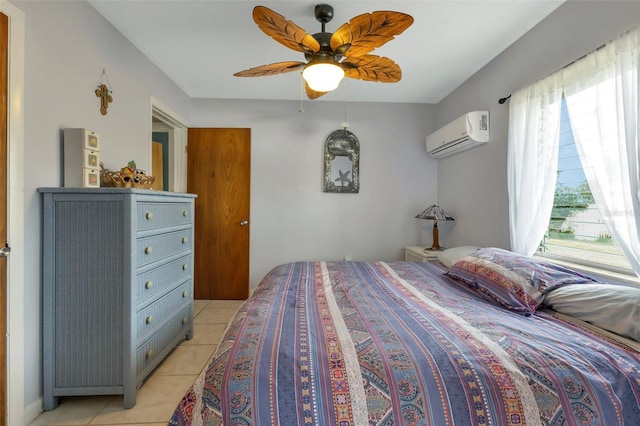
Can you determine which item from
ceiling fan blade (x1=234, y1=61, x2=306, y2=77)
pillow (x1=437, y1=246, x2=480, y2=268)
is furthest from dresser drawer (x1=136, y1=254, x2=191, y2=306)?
pillow (x1=437, y1=246, x2=480, y2=268)

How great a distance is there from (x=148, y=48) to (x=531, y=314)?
3.13 metres

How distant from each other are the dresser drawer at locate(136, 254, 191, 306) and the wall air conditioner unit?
8.38ft

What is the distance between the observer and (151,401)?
5.55 ft

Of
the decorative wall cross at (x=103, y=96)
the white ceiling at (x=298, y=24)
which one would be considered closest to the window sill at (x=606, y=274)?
the white ceiling at (x=298, y=24)

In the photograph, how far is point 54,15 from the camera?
164 cm

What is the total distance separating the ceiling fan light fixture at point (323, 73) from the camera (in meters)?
1.73

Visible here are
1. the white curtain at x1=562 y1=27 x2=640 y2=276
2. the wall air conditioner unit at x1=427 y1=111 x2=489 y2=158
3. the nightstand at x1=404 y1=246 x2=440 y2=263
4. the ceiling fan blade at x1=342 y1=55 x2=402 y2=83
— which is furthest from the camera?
the nightstand at x1=404 y1=246 x2=440 y2=263

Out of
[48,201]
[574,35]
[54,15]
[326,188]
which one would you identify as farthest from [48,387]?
[574,35]

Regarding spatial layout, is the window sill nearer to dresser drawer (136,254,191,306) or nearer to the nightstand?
the nightstand

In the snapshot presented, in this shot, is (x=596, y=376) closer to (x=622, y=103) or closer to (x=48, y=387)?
(x=622, y=103)

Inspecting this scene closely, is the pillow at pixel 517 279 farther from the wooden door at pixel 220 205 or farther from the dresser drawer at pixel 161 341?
the wooden door at pixel 220 205

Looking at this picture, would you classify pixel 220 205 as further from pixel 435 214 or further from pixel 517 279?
pixel 517 279

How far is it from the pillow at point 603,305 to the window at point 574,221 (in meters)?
0.43

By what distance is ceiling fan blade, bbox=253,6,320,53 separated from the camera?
145cm
